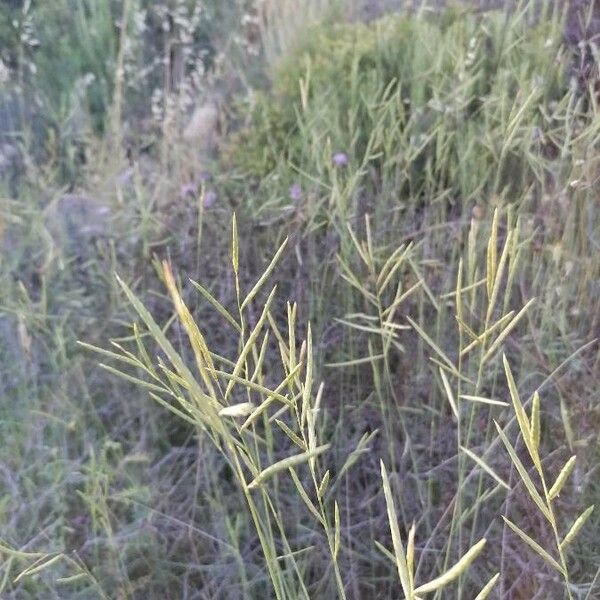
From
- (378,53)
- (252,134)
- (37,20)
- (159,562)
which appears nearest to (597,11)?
(378,53)

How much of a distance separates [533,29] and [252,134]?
0.82 metres

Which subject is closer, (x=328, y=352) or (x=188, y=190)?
(x=328, y=352)

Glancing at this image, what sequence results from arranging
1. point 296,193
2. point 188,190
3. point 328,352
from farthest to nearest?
1. point 188,190
2. point 296,193
3. point 328,352

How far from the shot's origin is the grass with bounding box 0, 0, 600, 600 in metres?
1.44

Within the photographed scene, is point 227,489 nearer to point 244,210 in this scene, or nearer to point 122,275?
point 122,275

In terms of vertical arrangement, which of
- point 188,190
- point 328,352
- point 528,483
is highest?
point 528,483

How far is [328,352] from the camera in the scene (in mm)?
1896

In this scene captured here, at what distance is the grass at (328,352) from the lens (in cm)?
144

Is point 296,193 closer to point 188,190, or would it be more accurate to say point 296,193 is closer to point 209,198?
point 209,198

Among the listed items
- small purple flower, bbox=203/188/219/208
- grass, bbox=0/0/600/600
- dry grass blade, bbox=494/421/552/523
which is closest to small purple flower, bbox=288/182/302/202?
grass, bbox=0/0/600/600

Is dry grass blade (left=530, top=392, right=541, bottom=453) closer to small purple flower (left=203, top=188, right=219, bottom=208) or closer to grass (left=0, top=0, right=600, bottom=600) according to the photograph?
grass (left=0, top=0, right=600, bottom=600)

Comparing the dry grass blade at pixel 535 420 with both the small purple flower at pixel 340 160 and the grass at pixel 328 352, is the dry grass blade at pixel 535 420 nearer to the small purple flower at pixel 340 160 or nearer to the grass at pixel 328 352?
the grass at pixel 328 352

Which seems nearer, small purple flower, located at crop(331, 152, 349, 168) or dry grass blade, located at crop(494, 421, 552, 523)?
dry grass blade, located at crop(494, 421, 552, 523)

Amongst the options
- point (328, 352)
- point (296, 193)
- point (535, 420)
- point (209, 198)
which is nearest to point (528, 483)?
point (535, 420)
